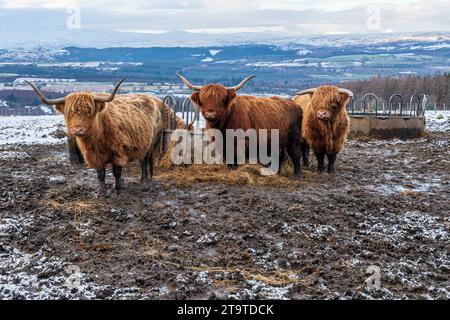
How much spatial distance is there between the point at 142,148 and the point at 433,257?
12.8 ft

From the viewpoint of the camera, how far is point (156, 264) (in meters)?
4.23

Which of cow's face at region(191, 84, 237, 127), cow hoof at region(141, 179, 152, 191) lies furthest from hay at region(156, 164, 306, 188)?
cow's face at region(191, 84, 237, 127)

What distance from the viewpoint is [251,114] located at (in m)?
7.75

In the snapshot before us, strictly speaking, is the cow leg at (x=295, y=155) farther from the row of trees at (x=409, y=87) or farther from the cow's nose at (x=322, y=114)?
the row of trees at (x=409, y=87)

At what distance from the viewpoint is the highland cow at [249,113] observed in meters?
7.28

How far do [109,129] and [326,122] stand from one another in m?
3.28

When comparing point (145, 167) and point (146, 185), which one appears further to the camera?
point (145, 167)

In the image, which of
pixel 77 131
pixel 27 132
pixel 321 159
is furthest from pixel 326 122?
pixel 27 132

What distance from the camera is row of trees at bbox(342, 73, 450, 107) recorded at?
2659cm

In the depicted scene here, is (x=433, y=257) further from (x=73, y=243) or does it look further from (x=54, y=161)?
(x=54, y=161)

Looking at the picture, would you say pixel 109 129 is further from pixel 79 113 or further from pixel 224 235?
pixel 224 235

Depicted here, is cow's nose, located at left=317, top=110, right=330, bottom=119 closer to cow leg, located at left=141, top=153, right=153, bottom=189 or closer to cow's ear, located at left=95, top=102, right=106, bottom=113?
cow leg, located at left=141, top=153, right=153, bottom=189

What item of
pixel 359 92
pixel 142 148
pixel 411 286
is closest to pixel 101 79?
pixel 359 92

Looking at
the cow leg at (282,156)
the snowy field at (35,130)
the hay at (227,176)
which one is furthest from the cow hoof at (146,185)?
the snowy field at (35,130)
